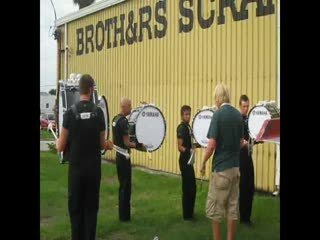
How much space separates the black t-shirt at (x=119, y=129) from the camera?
5.28 metres

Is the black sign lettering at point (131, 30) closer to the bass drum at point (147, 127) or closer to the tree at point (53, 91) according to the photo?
the bass drum at point (147, 127)

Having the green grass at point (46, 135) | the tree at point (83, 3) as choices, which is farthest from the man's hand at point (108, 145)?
the tree at point (83, 3)

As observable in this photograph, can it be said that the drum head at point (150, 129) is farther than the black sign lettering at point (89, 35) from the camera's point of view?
No

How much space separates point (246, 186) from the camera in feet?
17.4

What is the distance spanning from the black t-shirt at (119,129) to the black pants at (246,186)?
1183 millimetres

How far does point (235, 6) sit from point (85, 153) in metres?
2.09

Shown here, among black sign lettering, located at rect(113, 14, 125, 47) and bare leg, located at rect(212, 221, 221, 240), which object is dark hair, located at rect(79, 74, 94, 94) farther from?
bare leg, located at rect(212, 221, 221, 240)

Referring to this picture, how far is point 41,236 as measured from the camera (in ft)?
17.3

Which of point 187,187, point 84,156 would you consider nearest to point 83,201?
point 84,156

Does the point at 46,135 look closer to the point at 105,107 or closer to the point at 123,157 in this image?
the point at 105,107

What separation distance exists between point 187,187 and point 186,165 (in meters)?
0.24

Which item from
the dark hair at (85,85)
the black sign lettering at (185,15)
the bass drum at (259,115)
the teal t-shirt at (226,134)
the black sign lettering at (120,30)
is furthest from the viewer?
the black sign lettering at (120,30)
